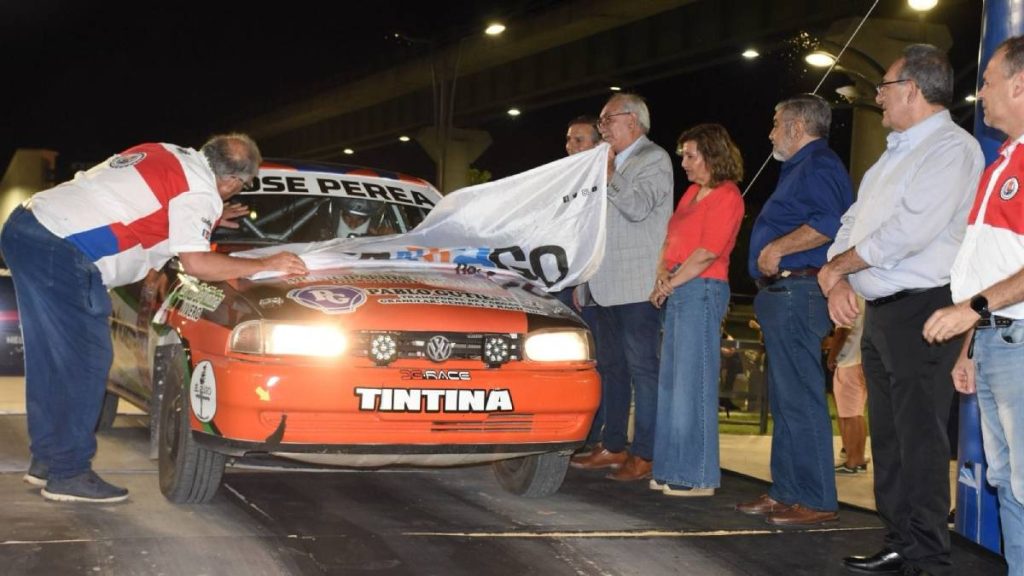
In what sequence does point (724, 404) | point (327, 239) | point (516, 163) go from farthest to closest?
1. point (516, 163)
2. point (724, 404)
3. point (327, 239)

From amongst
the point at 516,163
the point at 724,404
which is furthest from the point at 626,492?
the point at 516,163

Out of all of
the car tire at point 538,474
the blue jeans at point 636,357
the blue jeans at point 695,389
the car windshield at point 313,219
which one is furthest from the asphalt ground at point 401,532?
the car windshield at point 313,219

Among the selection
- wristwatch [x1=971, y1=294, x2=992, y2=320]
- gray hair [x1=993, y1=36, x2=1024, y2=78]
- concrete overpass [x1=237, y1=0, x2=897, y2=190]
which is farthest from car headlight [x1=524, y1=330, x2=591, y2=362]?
concrete overpass [x1=237, y1=0, x2=897, y2=190]

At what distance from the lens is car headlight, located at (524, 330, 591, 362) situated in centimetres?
557

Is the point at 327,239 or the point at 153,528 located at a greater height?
the point at 327,239

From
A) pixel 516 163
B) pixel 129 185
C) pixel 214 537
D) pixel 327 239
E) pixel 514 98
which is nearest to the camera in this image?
pixel 214 537

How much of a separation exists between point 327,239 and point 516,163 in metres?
52.5

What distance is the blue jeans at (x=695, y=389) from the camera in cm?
644

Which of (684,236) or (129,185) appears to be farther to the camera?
(684,236)

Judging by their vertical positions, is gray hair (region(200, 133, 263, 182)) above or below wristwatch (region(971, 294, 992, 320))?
above

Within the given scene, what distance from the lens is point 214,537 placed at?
502 centimetres

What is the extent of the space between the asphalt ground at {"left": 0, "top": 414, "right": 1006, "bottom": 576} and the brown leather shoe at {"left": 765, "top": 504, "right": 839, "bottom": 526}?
75 mm

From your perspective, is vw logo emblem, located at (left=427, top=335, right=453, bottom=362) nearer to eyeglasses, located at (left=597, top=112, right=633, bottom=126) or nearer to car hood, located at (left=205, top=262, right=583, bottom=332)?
car hood, located at (left=205, top=262, right=583, bottom=332)

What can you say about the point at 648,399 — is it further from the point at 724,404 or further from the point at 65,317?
the point at 724,404
